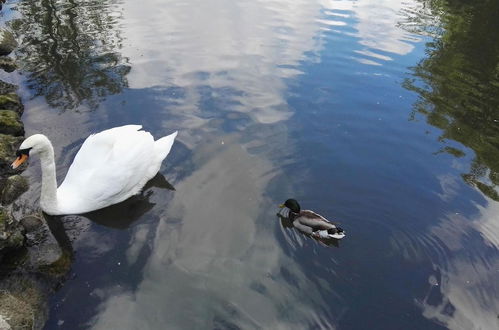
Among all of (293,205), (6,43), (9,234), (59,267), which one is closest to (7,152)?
(9,234)

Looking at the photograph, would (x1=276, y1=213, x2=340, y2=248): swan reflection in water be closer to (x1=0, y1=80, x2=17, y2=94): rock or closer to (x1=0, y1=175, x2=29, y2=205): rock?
(x1=0, y1=175, x2=29, y2=205): rock

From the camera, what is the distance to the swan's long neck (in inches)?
249

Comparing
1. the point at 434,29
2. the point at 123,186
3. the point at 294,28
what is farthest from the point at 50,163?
the point at 434,29

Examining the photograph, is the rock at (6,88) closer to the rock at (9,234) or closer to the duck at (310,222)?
the rock at (9,234)

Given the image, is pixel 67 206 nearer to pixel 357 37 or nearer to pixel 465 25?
pixel 357 37

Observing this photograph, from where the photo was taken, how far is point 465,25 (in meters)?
16.8

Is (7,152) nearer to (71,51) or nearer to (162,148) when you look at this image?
(162,148)

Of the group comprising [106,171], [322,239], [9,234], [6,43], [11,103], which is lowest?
[6,43]

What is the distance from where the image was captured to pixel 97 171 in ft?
21.8

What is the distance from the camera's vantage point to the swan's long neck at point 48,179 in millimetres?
6312

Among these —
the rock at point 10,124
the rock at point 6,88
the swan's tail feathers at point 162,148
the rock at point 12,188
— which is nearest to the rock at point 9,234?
the rock at point 12,188

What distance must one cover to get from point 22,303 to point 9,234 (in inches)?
40.2

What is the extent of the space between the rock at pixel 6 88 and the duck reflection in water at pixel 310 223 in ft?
24.9

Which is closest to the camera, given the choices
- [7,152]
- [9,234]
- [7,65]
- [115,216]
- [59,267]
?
[9,234]
